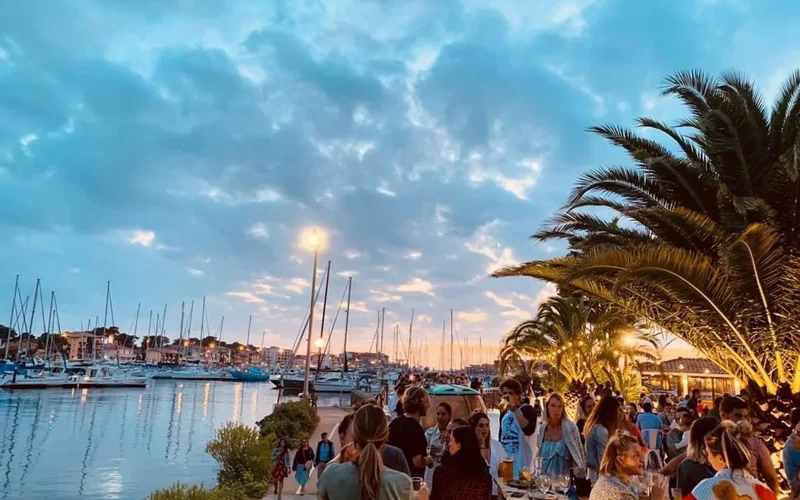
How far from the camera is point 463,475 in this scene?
14.2 ft

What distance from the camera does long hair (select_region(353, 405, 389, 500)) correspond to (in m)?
3.31

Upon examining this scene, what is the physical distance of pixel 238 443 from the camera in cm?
1375

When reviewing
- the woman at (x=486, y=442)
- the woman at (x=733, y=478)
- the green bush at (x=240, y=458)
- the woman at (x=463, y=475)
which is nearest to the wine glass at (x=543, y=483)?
the woman at (x=486, y=442)

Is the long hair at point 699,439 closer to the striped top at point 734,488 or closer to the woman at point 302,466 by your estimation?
the striped top at point 734,488

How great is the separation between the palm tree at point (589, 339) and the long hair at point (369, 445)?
15.6 m

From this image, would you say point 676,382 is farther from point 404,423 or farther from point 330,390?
point 330,390

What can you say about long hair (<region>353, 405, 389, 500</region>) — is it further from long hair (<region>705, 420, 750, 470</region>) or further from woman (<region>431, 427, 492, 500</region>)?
long hair (<region>705, 420, 750, 470</region>)

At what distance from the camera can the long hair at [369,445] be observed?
10.9 feet

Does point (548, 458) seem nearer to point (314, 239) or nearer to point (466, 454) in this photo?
point (466, 454)

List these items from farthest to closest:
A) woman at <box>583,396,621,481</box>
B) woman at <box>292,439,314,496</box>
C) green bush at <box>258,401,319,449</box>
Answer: green bush at <box>258,401,319,449</box>, woman at <box>292,439,314,496</box>, woman at <box>583,396,621,481</box>

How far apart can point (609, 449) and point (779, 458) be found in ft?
21.9

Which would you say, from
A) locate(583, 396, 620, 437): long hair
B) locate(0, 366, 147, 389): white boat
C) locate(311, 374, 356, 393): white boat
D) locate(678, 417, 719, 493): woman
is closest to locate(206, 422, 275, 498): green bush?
locate(583, 396, 620, 437): long hair

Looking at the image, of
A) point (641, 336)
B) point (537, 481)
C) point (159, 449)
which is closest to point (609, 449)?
point (537, 481)

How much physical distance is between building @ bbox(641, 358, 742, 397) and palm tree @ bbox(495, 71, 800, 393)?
697 inches
